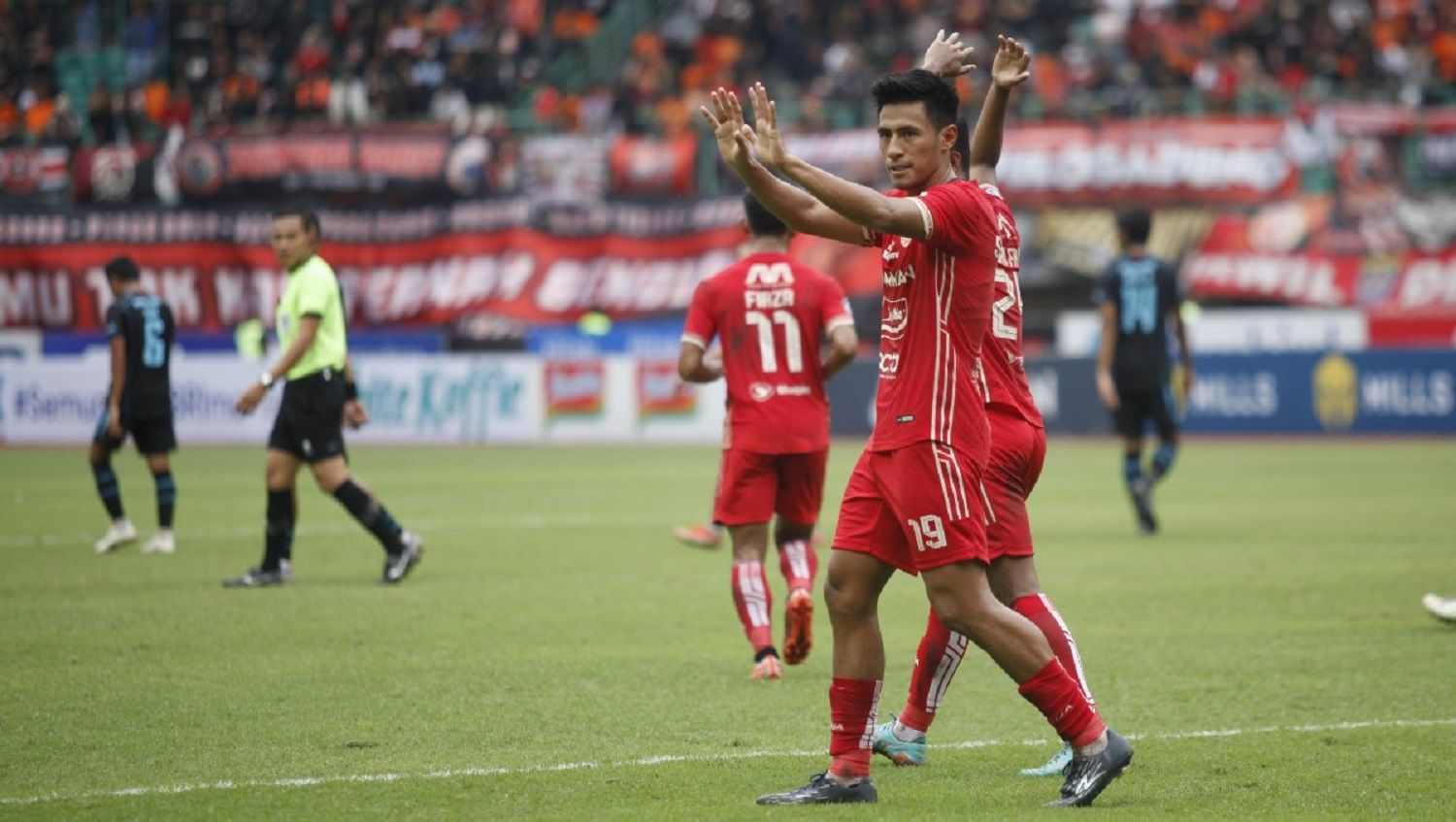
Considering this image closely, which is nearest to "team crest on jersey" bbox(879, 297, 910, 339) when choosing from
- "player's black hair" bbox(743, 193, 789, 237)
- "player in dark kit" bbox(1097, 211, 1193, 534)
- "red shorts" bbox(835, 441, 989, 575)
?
"red shorts" bbox(835, 441, 989, 575)

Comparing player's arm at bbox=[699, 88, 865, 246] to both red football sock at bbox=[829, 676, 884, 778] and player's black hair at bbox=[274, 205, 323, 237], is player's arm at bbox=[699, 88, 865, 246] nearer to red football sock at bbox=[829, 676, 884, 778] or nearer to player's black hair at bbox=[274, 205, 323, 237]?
red football sock at bbox=[829, 676, 884, 778]

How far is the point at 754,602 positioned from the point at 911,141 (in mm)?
3510

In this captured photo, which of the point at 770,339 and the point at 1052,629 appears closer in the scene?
the point at 1052,629

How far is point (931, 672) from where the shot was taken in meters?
6.78

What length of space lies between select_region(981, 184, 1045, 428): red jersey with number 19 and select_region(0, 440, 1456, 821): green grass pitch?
4.09 feet

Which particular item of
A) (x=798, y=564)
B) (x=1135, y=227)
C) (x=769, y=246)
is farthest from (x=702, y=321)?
(x=1135, y=227)

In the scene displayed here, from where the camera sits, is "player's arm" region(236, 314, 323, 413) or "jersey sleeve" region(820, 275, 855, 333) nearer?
"jersey sleeve" region(820, 275, 855, 333)

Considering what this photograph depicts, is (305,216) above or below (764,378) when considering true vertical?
above

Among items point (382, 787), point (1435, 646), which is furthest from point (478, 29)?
point (382, 787)

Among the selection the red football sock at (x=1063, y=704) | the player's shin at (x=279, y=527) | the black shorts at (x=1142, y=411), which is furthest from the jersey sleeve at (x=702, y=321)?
the black shorts at (x=1142, y=411)

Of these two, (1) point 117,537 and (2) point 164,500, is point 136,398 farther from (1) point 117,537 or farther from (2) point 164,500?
(1) point 117,537

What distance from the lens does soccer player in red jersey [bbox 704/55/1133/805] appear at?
5820 millimetres

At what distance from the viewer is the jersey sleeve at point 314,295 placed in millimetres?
11977

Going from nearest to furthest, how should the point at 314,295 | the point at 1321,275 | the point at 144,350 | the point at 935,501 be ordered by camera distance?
the point at 935,501, the point at 314,295, the point at 144,350, the point at 1321,275
